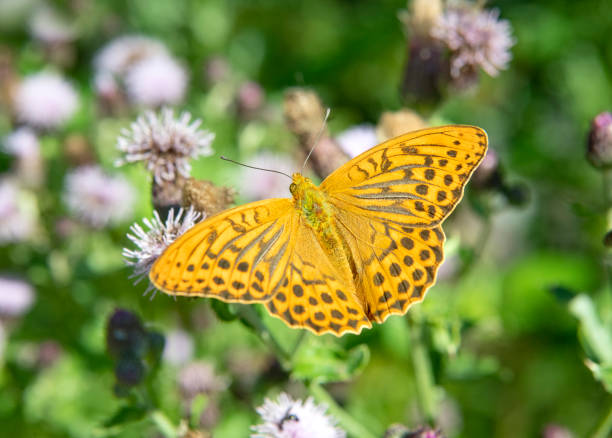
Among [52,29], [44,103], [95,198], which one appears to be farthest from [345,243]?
[52,29]

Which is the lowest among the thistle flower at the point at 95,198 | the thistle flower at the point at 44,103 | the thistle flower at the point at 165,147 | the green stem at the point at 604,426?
the green stem at the point at 604,426

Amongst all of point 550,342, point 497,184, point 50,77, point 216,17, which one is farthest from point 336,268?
point 216,17

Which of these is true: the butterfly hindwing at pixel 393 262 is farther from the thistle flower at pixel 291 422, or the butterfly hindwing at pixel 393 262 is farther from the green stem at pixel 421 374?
the green stem at pixel 421 374

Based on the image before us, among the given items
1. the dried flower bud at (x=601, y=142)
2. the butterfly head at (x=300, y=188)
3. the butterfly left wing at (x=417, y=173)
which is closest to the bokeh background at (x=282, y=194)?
the dried flower bud at (x=601, y=142)

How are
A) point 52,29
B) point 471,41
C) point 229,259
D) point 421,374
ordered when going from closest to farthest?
point 229,259 < point 421,374 < point 471,41 < point 52,29

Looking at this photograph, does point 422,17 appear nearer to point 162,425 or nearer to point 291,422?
point 291,422

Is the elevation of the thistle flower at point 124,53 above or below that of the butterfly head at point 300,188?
above

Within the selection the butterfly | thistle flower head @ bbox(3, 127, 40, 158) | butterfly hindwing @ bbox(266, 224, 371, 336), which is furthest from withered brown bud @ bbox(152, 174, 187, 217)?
thistle flower head @ bbox(3, 127, 40, 158)
